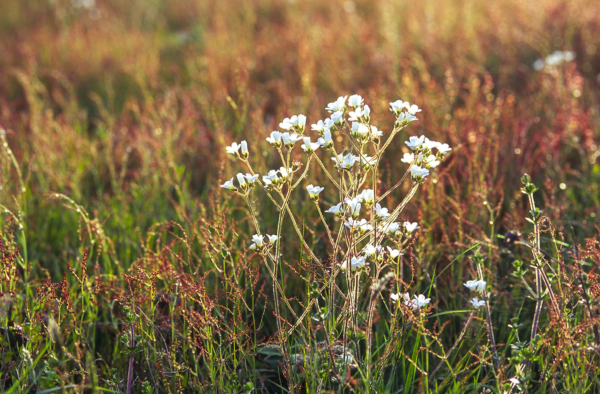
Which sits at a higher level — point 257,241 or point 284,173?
point 284,173

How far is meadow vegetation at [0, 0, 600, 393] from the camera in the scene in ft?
4.57

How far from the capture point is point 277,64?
15.7 ft

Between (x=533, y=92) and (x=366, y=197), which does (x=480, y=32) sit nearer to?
(x=533, y=92)

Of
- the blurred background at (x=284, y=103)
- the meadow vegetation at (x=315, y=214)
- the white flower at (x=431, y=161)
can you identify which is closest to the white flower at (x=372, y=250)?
the meadow vegetation at (x=315, y=214)

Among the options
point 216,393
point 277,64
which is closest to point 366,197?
point 216,393

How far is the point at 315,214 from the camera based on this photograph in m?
2.40

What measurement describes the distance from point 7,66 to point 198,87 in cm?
264

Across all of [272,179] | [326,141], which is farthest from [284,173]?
[326,141]

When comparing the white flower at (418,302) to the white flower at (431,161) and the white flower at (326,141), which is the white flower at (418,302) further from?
the white flower at (326,141)

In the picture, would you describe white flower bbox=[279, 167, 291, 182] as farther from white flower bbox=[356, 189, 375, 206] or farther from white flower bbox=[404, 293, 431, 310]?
white flower bbox=[404, 293, 431, 310]

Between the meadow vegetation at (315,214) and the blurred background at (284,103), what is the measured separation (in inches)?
1.1

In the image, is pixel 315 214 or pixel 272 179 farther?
pixel 315 214

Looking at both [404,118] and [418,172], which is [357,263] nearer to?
[418,172]

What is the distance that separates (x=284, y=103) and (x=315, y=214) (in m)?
1.30
